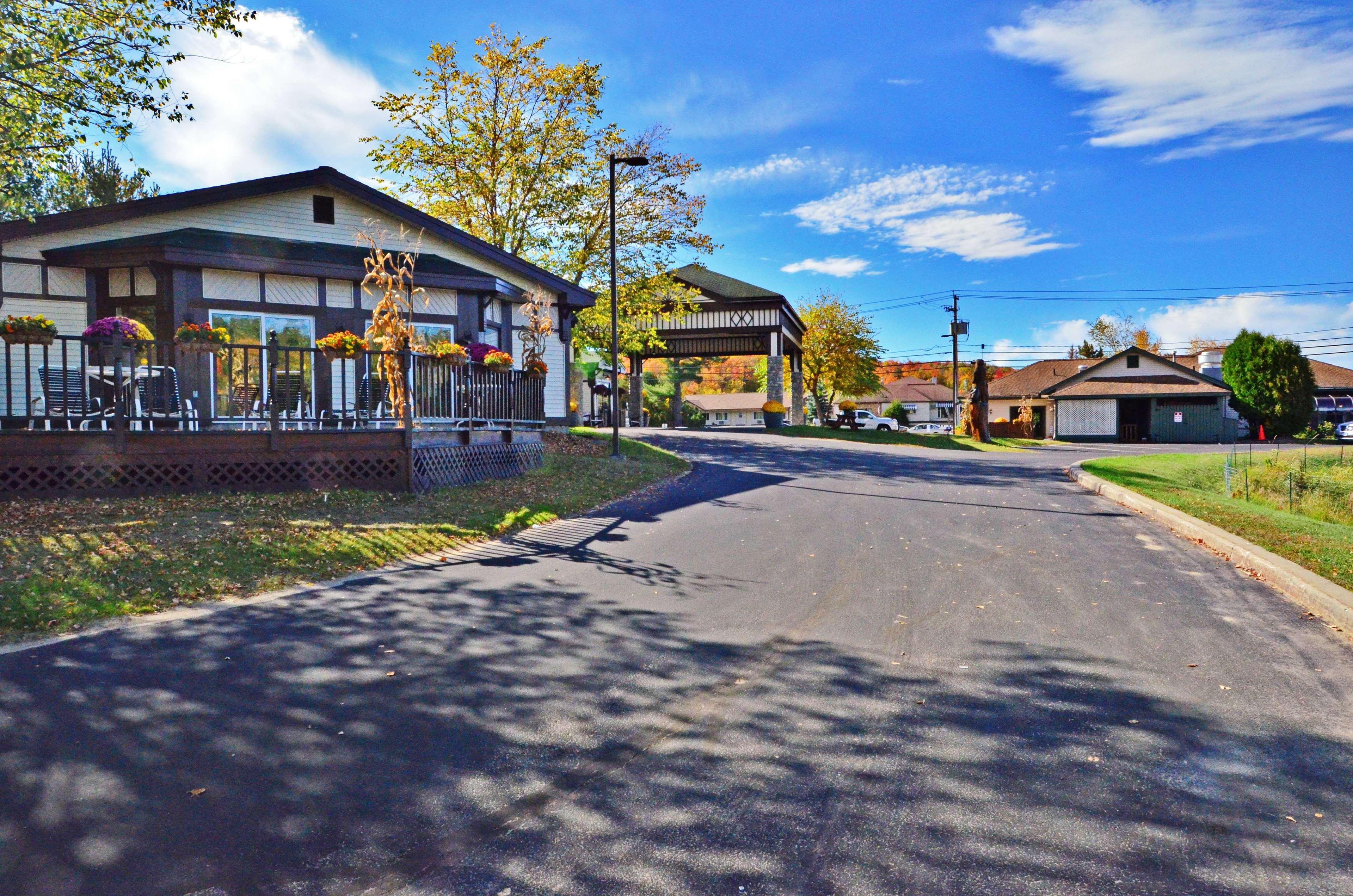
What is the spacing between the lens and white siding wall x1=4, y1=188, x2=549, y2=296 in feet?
48.8

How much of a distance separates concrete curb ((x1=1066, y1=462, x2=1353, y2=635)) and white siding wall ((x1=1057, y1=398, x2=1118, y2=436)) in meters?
35.7

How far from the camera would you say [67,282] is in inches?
587

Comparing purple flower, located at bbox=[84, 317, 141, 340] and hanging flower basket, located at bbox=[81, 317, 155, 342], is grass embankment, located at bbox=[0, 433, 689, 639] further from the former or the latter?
purple flower, located at bbox=[84, 317, 141, 340]

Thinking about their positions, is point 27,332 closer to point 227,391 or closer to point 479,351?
point 227,391

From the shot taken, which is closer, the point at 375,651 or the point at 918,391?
the point at 375,651

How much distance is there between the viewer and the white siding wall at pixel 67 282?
1479cm

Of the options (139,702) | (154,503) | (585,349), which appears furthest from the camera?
(585,349)

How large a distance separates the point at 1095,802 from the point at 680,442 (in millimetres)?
23021

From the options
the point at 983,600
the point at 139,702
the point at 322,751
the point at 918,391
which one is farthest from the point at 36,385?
the point at 918,391

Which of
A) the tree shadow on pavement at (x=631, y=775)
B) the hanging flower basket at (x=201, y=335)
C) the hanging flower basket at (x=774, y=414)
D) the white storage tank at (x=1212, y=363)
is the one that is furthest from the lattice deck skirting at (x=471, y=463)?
the white storage tank at (x=1212, y=363)

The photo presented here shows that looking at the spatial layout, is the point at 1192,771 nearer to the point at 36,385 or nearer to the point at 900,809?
the point at 900,809

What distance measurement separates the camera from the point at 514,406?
14961mm

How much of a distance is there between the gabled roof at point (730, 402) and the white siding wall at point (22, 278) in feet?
255

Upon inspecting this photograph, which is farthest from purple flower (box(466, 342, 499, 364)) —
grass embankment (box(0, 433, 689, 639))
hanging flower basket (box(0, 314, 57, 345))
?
hanging flower basket (box(0, 314, 57, 345))
